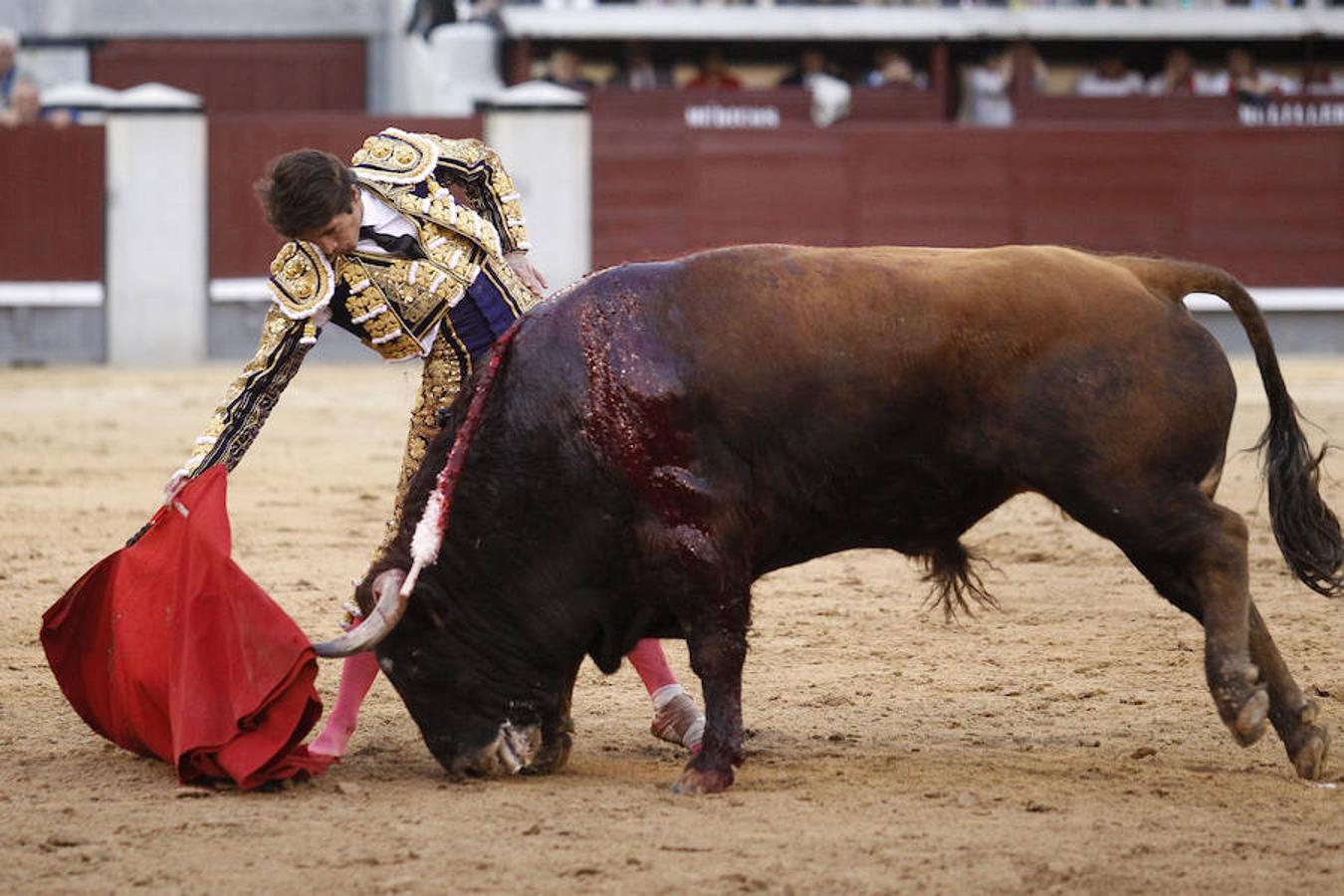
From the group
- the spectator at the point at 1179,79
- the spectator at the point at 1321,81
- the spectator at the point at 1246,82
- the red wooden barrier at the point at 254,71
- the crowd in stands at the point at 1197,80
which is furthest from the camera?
the red wooden barrier at the point at 254,71

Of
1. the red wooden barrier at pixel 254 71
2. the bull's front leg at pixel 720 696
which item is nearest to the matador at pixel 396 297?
the bull's front leg at pixel 720 696

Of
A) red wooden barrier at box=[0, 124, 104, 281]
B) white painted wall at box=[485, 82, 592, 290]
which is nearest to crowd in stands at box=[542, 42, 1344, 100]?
white painted wall at box=[485, 82, 592, 290]

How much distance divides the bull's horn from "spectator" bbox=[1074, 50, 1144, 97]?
1155 centimetres

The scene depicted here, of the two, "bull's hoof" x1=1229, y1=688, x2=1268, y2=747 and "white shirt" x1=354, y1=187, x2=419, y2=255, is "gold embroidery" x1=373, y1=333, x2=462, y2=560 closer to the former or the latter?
"white shirt" x1=354, y1=187, x2=419, y2=255

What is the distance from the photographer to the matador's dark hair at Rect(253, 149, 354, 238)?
3.39m

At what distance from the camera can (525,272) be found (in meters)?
3.82

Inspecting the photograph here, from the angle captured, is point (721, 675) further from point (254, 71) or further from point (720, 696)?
point (254, 71)

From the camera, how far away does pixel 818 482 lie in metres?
3.48

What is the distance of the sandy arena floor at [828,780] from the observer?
2924 millimetres

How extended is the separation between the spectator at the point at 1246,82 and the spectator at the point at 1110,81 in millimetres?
531

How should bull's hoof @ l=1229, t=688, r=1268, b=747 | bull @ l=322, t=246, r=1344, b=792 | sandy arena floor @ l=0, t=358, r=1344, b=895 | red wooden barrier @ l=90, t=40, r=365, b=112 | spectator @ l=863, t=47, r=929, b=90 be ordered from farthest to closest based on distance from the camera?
1. red wooden barrier @ l=90, t=40, r=365, b=112
2. spectator @ l=863, t=47, r=929, b=90
3. bull @ l=322, t=246, r=1344, b=792
4. bull's hoof @ l=1229, t=688, r=1268, b=747
5. sandy arena floor @ l=0, t=358, r=1344, b=895

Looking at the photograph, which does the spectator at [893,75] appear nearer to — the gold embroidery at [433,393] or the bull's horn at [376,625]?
the gold embroidery at [433,393]

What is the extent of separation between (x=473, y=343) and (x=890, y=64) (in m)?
11.6

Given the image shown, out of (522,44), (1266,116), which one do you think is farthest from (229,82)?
(1266,116)
